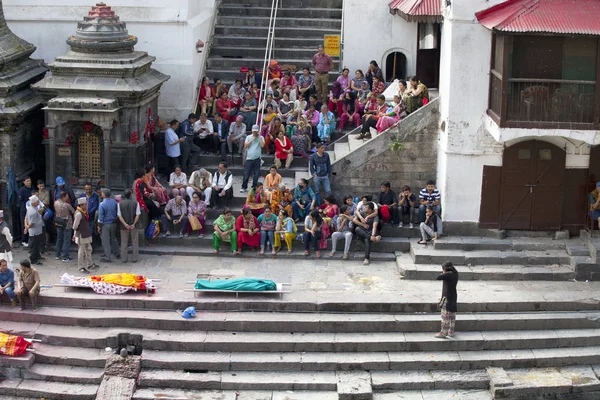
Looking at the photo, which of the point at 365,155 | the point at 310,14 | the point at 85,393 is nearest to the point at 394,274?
the point at 365,155

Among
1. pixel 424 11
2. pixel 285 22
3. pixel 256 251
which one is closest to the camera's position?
pixel 256 251

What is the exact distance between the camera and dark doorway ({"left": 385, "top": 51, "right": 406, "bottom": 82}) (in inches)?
1230

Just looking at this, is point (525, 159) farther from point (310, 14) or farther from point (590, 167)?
point (310, 14)

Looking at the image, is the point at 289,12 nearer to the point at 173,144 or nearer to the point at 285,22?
the point at 285,22

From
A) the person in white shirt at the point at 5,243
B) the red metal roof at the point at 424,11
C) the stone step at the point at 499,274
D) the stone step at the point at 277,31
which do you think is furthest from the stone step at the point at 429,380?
the stone step at the point at 277,31

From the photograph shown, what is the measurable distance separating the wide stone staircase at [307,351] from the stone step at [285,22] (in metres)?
11.2

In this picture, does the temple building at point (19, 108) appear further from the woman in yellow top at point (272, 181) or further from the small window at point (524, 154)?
the small window at point (524, 154)

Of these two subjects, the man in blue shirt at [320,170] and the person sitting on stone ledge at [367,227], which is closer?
the person sitting on stone ledge at [367,227]

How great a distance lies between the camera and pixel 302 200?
26453mm

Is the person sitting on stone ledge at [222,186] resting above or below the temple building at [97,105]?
below

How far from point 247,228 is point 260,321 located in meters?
3.30

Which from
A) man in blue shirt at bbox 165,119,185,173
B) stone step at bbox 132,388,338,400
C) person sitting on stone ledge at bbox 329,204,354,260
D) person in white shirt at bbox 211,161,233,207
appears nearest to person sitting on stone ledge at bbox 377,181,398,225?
person sitting on stone ledge at bbox 329,204,354,260

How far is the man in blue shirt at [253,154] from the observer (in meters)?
27.2

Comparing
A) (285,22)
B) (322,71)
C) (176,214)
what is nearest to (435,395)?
(176,214)
